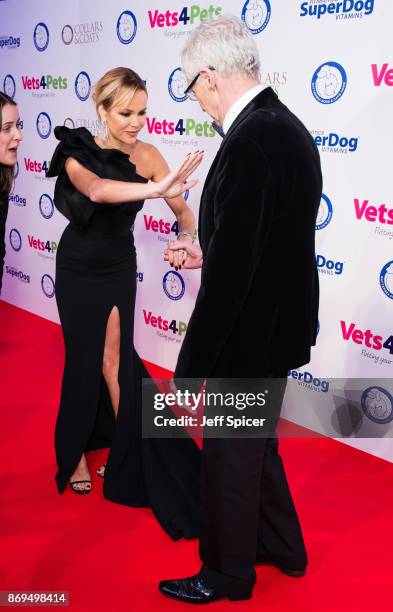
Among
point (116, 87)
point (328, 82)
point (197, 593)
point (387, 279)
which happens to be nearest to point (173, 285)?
point (387, 279)

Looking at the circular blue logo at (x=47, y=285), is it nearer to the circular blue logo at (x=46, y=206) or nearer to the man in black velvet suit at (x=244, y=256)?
the circular blue logo at (x=46, y=206)

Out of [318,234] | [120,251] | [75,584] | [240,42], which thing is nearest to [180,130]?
[318,234]

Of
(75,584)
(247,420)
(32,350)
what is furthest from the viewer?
(32,350)

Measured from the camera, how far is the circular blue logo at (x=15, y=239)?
5.70 metres

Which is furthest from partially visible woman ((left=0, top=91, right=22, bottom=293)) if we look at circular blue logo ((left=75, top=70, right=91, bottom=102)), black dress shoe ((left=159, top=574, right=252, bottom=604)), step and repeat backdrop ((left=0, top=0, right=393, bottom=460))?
circular blue logo ((left=75, top=70, right=91, bottom=102))

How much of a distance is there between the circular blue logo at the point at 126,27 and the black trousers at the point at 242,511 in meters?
2.89

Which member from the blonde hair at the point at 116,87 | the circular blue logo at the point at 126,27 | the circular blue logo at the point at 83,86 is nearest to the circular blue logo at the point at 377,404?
the blonde hair at the point at 116,87

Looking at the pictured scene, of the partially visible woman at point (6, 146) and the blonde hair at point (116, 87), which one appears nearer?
the blonde hair at point (116, 87)

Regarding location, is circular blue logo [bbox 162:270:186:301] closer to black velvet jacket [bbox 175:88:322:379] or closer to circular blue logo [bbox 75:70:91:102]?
circular blue logo [bbox 75:70:91:102]

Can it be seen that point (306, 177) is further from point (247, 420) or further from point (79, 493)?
point (79, 493)

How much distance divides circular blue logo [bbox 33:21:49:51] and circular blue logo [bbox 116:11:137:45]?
2.95 feet

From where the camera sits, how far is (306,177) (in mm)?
1790

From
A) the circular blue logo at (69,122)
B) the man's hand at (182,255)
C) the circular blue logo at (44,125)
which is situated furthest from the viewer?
the circular blue logo at (44,125)

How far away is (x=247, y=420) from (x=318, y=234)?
1.57 m
